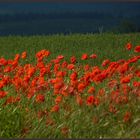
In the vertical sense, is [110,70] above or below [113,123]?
above

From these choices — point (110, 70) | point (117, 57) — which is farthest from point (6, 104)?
point (117, 57)

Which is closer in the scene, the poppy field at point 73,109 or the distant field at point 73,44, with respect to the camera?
the poppy field at point 73,109

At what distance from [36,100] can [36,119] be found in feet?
1.07

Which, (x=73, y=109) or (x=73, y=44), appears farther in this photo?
(x=73, y=44)

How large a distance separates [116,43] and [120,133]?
340 inches

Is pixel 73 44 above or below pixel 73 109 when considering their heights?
below

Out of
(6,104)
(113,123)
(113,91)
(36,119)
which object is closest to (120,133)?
(113,123)

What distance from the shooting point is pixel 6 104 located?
5.87m

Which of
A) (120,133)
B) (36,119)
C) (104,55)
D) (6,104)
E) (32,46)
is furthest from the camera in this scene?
(32,46)

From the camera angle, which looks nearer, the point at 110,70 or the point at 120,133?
the point at 120,133

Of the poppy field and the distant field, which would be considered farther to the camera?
the distant field

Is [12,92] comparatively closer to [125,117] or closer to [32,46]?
[125,117]

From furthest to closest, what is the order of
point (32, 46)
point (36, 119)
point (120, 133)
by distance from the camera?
point (32, 46) → point (36, 119) → point (120, 133)

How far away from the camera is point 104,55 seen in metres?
11.6
